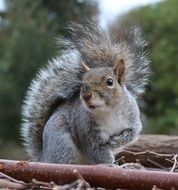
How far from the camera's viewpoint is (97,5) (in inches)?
376

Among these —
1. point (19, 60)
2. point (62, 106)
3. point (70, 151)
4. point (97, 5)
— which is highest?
point (97, 5)

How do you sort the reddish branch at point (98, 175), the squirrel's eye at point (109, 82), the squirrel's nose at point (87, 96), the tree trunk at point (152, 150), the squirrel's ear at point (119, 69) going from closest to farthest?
the reddish branch at point (98, 175), the squirrel's nose at point (87, 96), the squirrel's eye at point (109, 82), the squirrel's ear at point (119, 69), the tree trunk at point (152, 150)

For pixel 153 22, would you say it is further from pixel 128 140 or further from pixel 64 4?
pixel 128 140

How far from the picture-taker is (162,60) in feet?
33.0

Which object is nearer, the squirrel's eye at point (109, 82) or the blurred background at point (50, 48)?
the squirrel's eye at point (109, 82)

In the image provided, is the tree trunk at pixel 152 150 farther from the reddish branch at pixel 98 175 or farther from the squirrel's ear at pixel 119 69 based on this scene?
the reddish branch at pixel 98 175

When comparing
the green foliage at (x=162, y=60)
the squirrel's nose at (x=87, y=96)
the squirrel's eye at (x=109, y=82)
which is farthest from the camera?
the green foliage at (x=162, y=60)

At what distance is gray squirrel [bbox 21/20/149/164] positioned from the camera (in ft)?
8.41

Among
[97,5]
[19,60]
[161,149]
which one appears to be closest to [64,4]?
[97,5]

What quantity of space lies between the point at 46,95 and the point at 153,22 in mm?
7917

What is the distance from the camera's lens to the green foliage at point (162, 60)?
392 inches

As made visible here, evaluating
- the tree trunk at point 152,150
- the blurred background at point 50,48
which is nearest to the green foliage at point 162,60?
the blurred background at point 50,48

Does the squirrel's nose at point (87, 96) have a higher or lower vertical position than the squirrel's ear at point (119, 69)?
lower

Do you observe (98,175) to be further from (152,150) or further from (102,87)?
(152,150)
